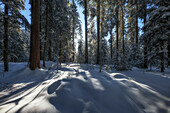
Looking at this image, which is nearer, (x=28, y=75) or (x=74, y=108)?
(x=74, y=108)

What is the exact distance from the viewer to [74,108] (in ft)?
5.10

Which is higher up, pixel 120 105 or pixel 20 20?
pixel 20 20

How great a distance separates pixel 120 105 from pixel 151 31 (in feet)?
25.8

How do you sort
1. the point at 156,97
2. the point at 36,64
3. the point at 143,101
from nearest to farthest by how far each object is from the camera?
1. the point at 143,101
2. the point at 156,97
3. the point at 36,64

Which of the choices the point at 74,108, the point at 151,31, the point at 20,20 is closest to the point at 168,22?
the point at 151,31

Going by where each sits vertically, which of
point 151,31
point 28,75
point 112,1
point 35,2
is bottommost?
point 28,75

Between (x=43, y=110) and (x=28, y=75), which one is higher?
(x=43, y=110)

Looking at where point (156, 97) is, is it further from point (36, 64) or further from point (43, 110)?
point (36, 64)

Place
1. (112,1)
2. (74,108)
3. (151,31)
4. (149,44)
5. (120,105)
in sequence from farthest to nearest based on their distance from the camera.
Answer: (112,1), (149,44), (151,31), (120,105), (74,108)

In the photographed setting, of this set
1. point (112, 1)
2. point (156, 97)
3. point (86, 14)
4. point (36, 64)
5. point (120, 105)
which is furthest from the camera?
point (86, 14)

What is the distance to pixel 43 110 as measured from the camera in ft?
4.71

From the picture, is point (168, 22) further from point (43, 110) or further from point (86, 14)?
point (86, 14)

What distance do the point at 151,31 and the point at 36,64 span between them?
957cm

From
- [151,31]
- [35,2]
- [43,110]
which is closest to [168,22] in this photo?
[151,31]
